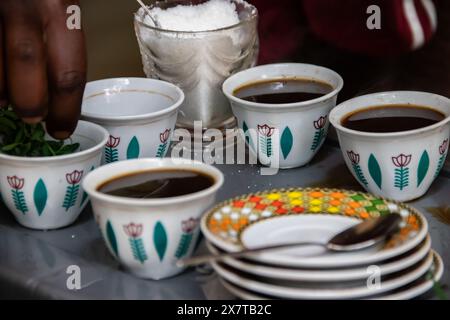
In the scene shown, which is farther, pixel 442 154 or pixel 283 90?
pixel 283 90

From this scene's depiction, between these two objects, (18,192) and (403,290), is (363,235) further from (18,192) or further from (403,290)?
(18,192)

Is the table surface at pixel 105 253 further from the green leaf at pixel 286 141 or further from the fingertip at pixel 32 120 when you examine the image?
the fingertip at pixel 32 120

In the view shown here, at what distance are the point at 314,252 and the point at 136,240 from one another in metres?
0.19

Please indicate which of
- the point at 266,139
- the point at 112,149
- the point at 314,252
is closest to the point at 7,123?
the point at 112,149

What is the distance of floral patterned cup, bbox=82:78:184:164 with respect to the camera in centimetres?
113

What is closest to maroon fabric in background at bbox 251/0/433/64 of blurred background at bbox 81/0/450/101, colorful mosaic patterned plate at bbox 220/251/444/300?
blurred background at bbox 81/0/450/101

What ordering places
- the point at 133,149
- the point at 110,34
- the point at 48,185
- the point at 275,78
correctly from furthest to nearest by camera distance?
the point at 110,34 → the point at 275,78 → the point at 133,149 → the point at 48,185

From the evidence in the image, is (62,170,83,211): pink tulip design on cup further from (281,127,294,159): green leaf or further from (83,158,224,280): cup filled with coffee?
(281,127,294,159): green leaf

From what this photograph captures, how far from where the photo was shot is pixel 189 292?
3.01 ft

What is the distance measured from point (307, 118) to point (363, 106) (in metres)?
0.08

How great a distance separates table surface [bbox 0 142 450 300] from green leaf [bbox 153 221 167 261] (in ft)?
0.14

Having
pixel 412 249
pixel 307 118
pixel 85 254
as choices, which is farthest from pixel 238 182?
pixel 412 249

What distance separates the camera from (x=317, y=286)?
0.82 metres
